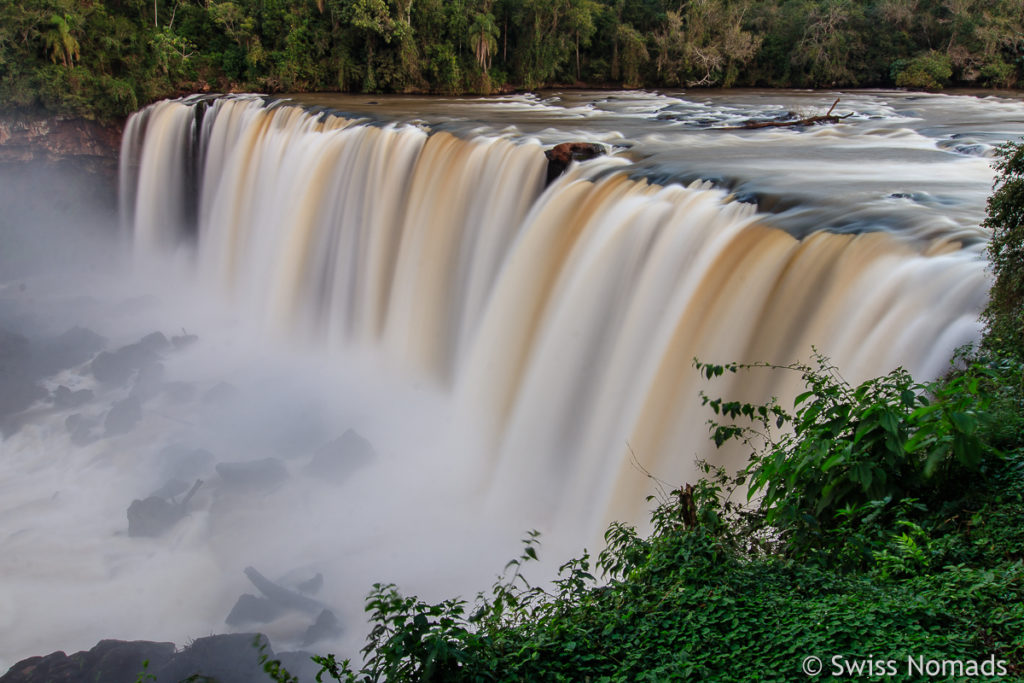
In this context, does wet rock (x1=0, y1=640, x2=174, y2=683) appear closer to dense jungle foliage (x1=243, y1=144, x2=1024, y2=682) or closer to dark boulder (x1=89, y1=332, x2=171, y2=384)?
dense jungle foliage (x1=243, y1=144, x2=1024, y2=682)

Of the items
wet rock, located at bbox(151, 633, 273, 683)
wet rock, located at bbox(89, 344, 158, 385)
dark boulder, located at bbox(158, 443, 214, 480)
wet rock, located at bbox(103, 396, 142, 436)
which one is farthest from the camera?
wet rock, located at bbox(89, 344, 158, 385)

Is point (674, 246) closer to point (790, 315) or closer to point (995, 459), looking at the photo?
point (790, 315)

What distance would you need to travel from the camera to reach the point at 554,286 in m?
9.45

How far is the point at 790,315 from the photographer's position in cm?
685

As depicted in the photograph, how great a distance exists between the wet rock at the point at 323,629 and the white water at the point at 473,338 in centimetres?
15

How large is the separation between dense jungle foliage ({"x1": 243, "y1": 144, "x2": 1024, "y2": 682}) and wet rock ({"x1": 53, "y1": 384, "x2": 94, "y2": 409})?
9.80m

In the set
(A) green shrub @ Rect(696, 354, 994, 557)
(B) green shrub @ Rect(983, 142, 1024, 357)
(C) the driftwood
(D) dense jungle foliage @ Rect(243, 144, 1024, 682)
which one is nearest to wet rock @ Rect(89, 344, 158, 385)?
(D) dense jungle foliage @ Rect(243, 144, 1024, 682)

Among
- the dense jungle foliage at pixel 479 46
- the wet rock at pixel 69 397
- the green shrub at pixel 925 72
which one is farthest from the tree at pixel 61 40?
Result: the green shrub at pixel 925 72

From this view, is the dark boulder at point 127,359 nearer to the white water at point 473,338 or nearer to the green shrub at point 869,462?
the white water at point 473,338

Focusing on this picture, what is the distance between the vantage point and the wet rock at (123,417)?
36.1 ft

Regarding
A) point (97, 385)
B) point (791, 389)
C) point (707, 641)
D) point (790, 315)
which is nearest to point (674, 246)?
point (790, 315)

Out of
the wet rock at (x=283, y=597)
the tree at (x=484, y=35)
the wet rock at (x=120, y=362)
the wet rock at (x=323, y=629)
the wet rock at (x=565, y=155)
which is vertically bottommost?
the wet rock at (x=323, y=629)

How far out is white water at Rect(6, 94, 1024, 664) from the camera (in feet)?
23.5

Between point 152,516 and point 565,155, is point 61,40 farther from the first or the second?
point 152,516
